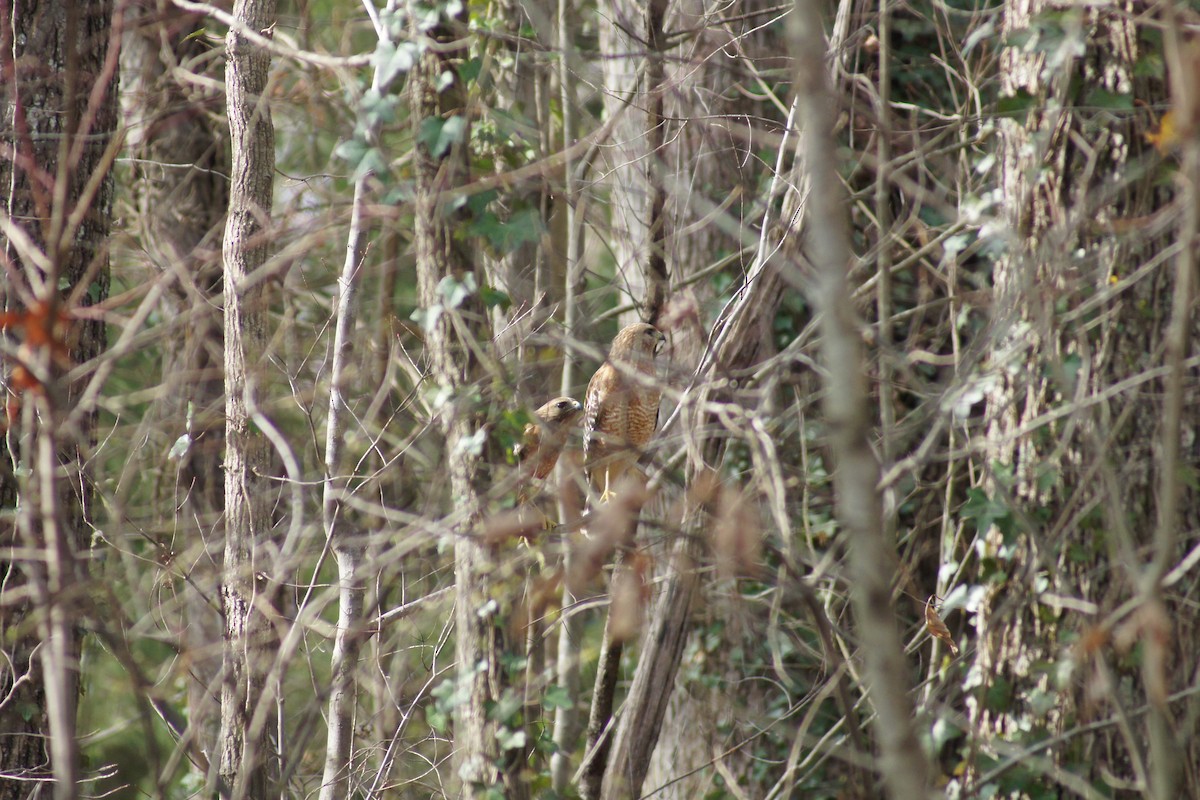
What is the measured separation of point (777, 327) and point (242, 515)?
10.2 ft

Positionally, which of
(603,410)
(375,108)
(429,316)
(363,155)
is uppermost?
(375,108)

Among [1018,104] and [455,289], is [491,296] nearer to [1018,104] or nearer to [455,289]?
[455,289]

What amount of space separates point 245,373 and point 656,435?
5.55 ft

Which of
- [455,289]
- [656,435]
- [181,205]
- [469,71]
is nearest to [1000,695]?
[656,435]

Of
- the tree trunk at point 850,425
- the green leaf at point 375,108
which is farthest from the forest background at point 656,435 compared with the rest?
the tree trunk at point 850,425

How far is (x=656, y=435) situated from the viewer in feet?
14.9

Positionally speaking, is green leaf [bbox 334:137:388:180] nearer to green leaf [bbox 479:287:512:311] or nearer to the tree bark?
green leaf [bbox 479:287:512:311]

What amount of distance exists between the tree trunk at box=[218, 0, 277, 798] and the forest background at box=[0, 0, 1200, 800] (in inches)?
0.9

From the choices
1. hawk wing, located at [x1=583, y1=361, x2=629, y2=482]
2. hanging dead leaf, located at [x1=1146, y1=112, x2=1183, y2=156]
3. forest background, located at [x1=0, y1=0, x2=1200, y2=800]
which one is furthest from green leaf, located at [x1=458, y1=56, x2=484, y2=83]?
hanging dead leaf, located at [x1=1146, y1=112, x2=1183, y2=156]

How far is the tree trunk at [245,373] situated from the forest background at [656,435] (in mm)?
22

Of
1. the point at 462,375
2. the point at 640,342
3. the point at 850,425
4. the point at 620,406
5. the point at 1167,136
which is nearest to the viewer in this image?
the point at 850,425

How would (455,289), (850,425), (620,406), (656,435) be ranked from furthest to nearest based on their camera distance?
(620,406) → (656,435) → (455,289) → (850,425)

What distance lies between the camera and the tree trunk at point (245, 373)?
3793mm

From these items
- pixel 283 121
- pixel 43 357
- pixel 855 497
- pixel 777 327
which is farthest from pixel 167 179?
pixel 855 497
